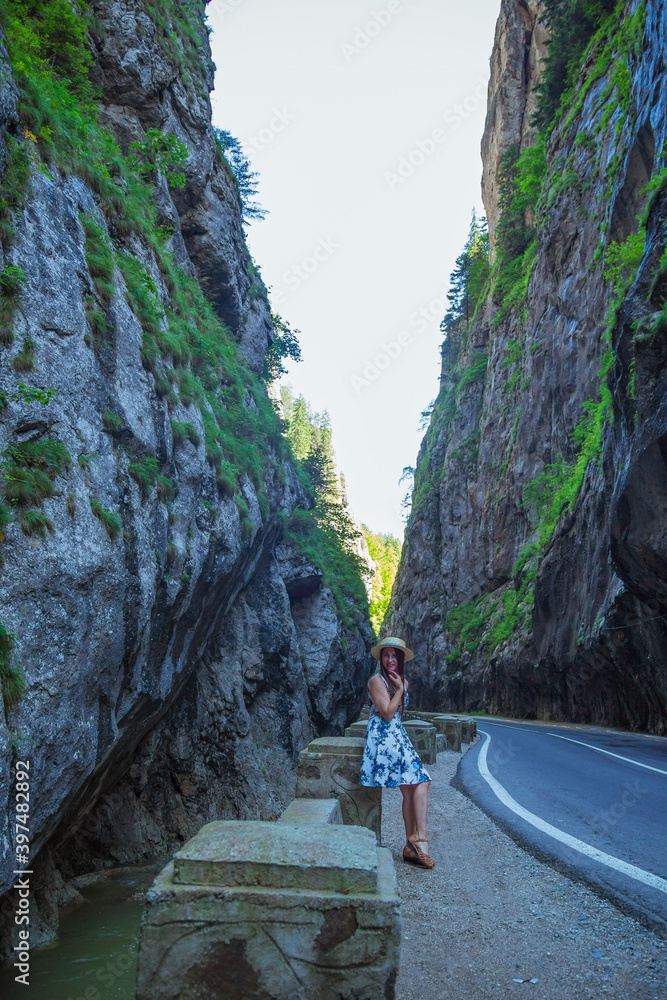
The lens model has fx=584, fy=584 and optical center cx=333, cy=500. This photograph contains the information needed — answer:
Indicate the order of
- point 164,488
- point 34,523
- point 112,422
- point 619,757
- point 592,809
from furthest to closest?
point 619,757 < point 164,488 < point 112,422 < point 592,809 < point 34,523

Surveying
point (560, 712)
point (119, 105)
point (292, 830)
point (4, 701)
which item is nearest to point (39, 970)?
point (4, 701)

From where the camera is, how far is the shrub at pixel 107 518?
691 cm

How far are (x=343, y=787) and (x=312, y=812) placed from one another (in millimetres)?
1161

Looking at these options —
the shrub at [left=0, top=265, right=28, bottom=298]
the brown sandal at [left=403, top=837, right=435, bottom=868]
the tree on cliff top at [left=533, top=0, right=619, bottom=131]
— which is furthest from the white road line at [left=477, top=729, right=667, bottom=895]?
the tree on cliff top at [left=533, top=0, right=619, bottom=131]

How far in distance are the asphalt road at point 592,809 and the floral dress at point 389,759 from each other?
1262mm

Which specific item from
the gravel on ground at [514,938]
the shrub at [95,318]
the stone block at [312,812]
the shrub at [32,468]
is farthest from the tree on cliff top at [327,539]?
the stone block at [312,812]

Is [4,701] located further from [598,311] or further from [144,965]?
[598,311]

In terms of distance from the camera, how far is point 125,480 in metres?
7.84

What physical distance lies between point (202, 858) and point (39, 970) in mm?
5974

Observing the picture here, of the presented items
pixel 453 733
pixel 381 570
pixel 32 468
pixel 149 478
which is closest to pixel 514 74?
pixel 453 733

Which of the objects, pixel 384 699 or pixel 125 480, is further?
pixel 125 480

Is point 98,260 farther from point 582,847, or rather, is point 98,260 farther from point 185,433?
point 582,847

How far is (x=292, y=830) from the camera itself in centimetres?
270

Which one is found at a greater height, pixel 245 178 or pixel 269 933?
pixel 245 178
